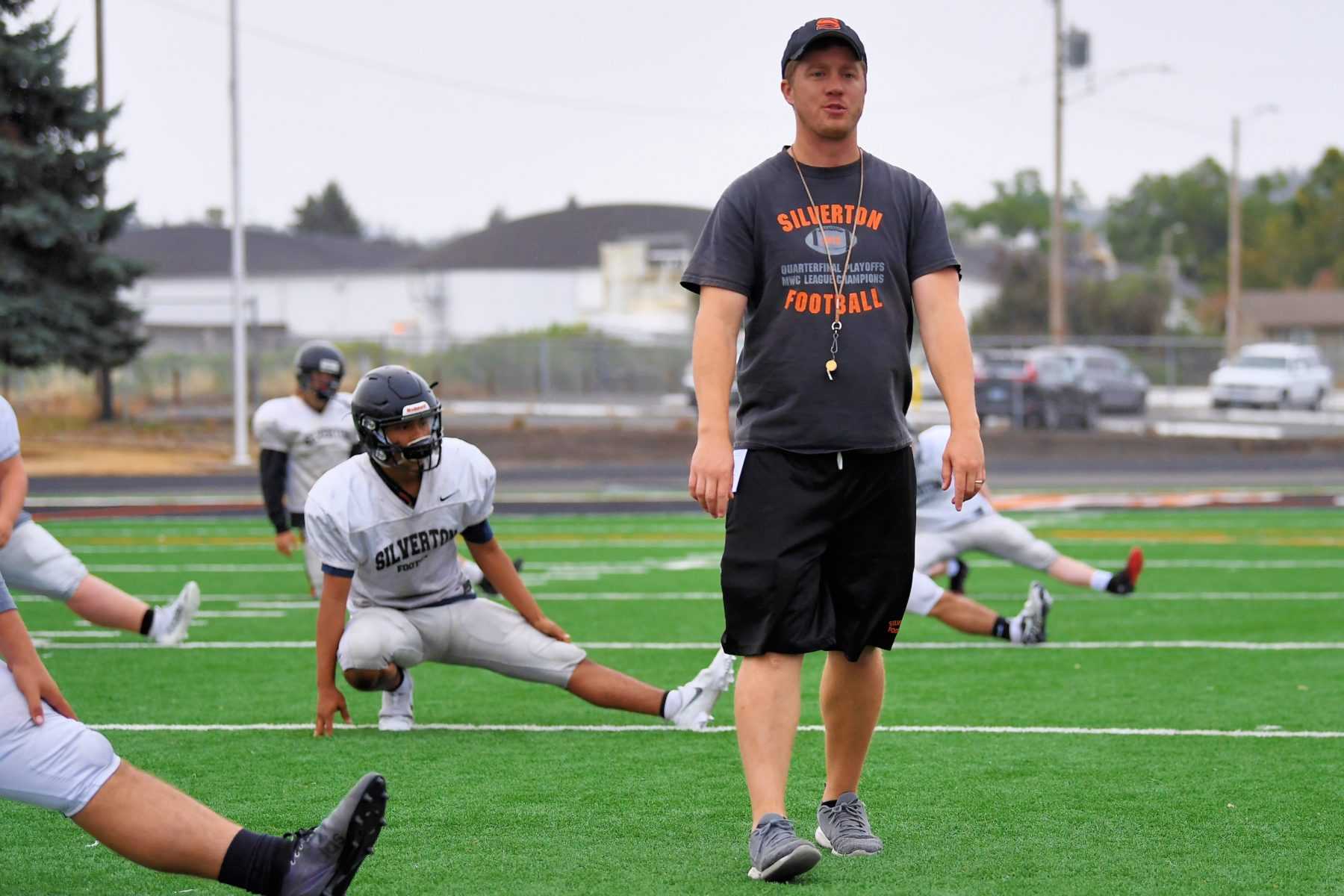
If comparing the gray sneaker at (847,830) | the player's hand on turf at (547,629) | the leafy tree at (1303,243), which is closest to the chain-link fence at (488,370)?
the player's hand on turf at (547,629)

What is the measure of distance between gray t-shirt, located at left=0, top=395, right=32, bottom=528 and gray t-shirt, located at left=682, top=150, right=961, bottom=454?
1819 mm

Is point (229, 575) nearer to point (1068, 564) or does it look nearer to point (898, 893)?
point (1068, 564)

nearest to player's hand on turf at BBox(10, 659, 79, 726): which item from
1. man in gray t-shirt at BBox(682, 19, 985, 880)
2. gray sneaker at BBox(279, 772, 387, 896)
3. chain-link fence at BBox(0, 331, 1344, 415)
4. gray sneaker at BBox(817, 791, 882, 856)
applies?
gray sneaker at BBox(279, 772, 387, 896)

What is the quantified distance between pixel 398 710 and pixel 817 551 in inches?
112

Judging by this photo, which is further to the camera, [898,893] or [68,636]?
[68,636]

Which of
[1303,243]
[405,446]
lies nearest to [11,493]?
[405,446]

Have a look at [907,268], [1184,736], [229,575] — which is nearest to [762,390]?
[907,268]

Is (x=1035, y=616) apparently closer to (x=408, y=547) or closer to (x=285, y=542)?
(x=408, y=547)

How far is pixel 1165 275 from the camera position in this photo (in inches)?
3460

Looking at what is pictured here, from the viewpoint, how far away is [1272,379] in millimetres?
38438

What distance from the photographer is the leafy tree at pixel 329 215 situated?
117875 millimetres

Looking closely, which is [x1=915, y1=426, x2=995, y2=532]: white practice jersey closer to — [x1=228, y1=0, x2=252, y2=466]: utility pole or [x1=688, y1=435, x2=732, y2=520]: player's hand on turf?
[x1=688, y1=435, x2=732, y2=520]: player's hand on turf

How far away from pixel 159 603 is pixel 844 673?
7.53 meters

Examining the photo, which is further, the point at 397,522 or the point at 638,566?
the point at 638,566
